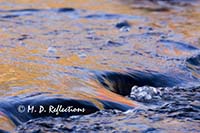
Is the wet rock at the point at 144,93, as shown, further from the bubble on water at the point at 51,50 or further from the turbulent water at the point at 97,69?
the bubble on water at the point at 51,50

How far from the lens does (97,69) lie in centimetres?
509

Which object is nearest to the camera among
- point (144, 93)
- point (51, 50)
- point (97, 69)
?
point (144, 93)

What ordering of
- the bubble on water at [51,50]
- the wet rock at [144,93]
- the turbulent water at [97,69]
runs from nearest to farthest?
the turbulent water at [97,69], the wet rock at [144,93], the bubble on water at [51,50]

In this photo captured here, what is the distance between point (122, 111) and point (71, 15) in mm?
4488

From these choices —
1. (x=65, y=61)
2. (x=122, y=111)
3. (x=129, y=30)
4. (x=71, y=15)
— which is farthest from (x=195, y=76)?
(x=71, y=15)

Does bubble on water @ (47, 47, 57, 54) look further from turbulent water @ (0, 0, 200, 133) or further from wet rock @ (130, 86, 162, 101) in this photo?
wet rock @ (130, 86, 162, 101)

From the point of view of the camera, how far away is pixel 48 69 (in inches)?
195

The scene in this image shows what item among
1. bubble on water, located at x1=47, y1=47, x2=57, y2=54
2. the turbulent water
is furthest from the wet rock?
bubble on water, located at x1=47, y1=47, x2=57, y2=54

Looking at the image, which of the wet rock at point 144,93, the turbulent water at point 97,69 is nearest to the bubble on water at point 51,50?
the turbulent water at point 97,69

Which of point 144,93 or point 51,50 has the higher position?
point 51,50

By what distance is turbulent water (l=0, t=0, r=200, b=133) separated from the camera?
12.4ft

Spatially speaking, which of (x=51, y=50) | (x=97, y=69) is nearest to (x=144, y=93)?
(x=97, y=69)

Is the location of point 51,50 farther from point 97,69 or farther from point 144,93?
point 144,93

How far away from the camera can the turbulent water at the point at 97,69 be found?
3773mm
